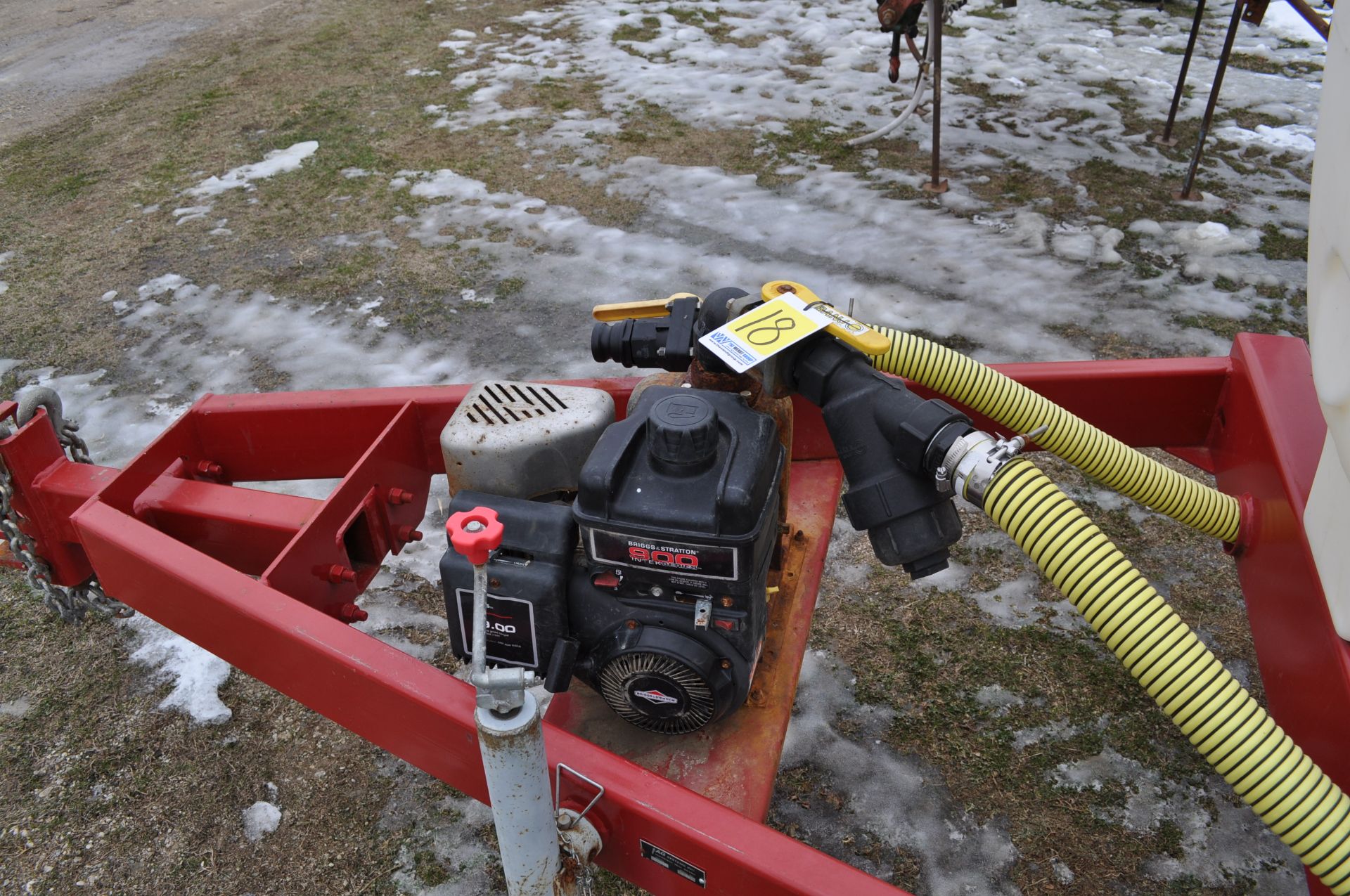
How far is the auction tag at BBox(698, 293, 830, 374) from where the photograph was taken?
1.27 m

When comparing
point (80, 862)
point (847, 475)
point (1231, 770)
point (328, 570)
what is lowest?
point (80, 862)

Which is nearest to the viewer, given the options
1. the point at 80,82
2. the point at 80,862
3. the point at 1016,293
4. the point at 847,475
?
the point at 847,475

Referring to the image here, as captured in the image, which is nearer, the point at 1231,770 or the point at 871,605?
the point at 1231,770

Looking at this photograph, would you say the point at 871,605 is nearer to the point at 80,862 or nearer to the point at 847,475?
the point at 847,475

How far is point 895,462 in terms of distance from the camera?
4.09 ft

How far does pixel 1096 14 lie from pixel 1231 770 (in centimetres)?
659

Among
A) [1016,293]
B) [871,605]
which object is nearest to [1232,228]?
[1016,293]

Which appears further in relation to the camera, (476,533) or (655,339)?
(655,339)

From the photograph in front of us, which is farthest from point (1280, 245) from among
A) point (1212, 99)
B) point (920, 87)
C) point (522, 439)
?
point (522, 439)

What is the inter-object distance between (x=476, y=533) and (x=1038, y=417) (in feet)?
3.09

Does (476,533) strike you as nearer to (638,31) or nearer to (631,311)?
(631,311)

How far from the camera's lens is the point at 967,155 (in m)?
4.77

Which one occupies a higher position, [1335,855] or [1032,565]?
[1335,855]

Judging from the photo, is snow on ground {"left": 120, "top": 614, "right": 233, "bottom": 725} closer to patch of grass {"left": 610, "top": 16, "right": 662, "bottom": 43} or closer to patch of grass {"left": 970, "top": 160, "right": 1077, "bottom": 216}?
patch of grass {"left": 970, "top": 160, "right": 1077, "bottom": 216}
